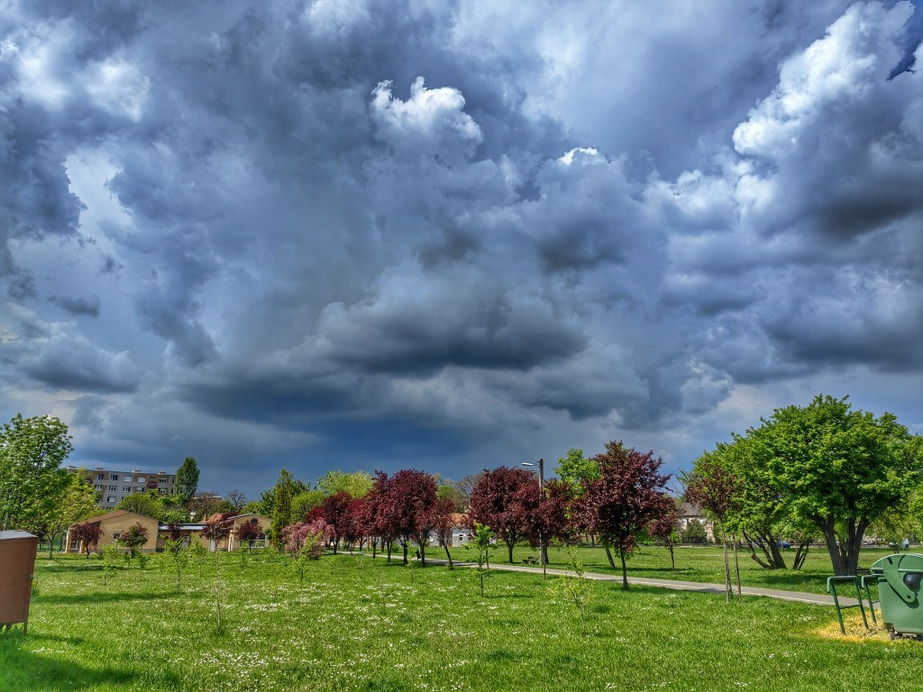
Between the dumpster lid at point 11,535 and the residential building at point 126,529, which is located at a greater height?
the dumpster lid at point 11,535

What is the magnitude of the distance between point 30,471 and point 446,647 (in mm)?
38796

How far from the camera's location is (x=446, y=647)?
582 inches

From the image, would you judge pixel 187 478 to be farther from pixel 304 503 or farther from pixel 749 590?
pixel 749 590

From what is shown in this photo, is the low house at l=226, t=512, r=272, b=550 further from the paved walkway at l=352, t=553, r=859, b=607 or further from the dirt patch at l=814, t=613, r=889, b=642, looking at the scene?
the dirt patch at l=814, t=613, r=889, b=642

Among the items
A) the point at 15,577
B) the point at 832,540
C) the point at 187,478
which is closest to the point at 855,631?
the point at 832,540

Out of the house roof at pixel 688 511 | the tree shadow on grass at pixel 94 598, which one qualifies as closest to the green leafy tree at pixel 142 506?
the tree shadow on grass at pixel 94 598

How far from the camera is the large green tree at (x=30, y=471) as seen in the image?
122ft

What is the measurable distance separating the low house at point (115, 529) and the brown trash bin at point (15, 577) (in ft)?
262

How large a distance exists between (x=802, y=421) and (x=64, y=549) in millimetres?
109998

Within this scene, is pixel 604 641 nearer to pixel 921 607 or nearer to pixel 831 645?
pixel 831 645

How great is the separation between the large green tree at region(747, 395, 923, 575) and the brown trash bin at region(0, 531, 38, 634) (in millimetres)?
34661

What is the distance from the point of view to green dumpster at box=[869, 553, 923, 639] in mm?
13875

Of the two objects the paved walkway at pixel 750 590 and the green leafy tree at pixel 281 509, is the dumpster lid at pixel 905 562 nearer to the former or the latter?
the paved walkway at pixel 750 590

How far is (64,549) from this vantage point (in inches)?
3632
